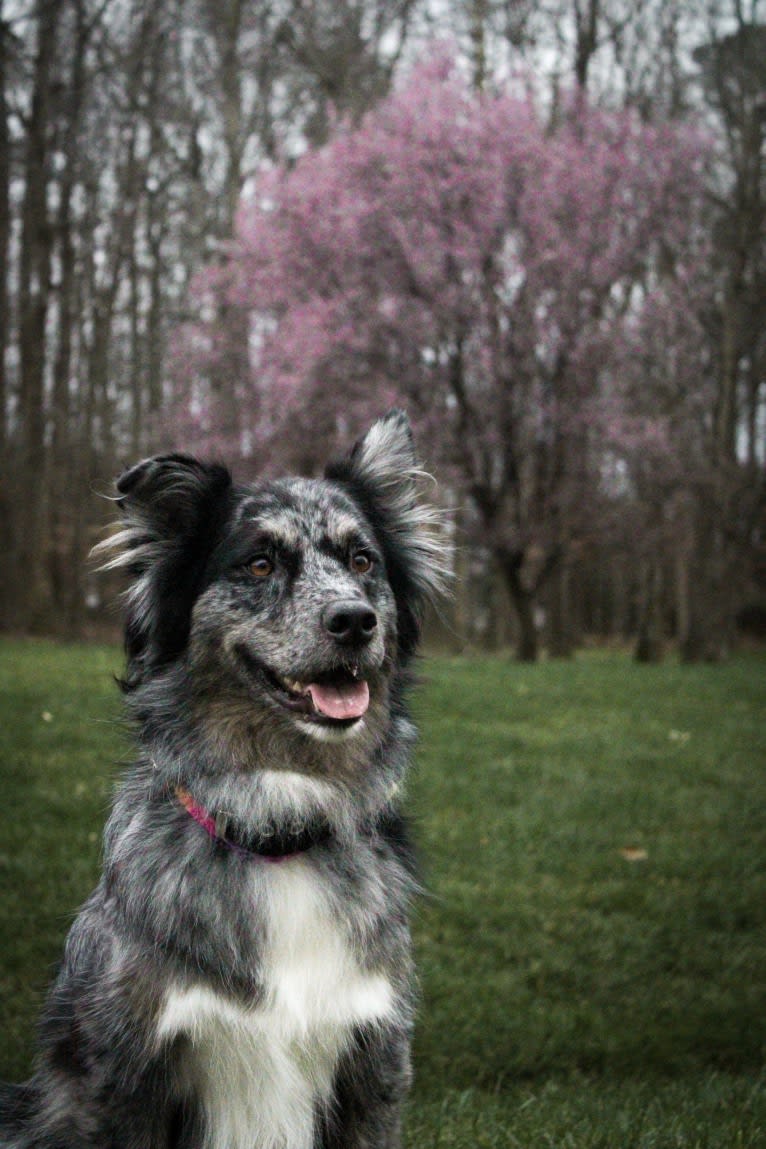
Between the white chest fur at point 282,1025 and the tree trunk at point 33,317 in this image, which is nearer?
the white chest fur at point 282,1025

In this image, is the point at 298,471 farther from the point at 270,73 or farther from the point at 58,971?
the point at 58,971

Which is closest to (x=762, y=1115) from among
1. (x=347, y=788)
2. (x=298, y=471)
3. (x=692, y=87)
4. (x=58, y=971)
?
(x=347, y=788)

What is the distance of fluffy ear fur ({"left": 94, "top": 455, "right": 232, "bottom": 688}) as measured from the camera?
10.8 feet

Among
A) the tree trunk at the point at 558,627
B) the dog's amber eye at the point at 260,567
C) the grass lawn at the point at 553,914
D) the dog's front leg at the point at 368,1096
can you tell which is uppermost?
the dog's amber eye at the point at 260,567

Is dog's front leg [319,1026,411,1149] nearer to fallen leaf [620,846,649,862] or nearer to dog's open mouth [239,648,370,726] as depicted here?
dog's open mouth [239,648,370,726]

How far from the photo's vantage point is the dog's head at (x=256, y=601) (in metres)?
3.13

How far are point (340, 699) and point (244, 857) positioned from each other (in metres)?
0.52

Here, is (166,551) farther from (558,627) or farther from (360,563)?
(558,627)

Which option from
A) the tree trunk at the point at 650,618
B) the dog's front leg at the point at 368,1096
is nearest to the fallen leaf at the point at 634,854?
the dog's front leg at the point at 368,1096

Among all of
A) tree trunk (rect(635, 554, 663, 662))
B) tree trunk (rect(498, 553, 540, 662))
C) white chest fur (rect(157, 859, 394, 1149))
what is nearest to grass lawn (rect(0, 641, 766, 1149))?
white chest fur (rect(157, 859, 394, 1149))

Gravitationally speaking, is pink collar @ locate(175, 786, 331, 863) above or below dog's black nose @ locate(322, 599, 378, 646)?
below

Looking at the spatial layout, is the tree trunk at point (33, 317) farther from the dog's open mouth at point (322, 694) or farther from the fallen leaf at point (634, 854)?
the dog's open mouth at point (322, 694)

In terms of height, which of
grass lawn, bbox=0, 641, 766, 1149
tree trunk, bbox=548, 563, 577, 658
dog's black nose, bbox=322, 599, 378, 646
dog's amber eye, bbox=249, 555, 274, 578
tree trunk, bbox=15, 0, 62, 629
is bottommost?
grass lawn, bbox=0, 641, 766, 1149

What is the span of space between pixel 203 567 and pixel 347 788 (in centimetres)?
81
